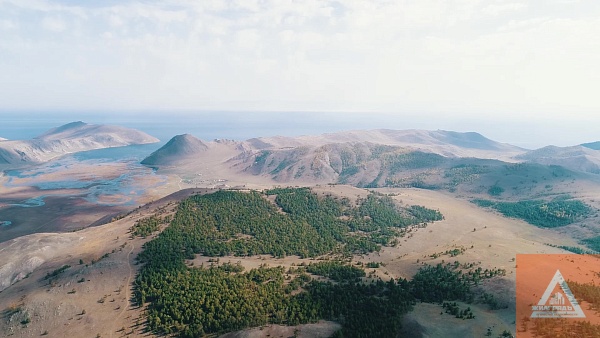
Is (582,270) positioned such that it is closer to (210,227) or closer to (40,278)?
(210,227)

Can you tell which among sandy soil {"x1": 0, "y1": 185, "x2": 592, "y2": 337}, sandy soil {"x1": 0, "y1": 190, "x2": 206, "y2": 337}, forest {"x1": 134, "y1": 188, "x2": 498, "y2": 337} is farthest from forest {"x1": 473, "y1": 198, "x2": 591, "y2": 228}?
sandy soil {"x1": 0, "y1": 190, "x2": 206, "y2": 337}

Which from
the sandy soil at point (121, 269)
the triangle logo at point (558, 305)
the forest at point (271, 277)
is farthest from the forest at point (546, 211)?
the triangle logo at point (558, 305)

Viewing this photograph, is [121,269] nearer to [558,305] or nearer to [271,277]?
[271,277]

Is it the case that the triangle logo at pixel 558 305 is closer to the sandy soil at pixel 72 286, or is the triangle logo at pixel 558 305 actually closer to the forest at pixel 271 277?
the forest at pixel 271 277

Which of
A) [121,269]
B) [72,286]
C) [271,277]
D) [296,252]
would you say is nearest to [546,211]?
[296,252]

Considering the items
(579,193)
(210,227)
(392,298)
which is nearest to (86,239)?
(210,227)

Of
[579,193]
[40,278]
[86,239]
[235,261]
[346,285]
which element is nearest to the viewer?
[346,285]
